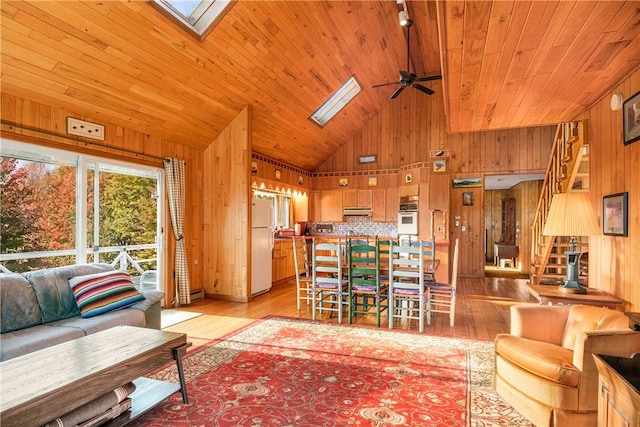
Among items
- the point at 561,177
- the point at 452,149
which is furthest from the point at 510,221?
the point at 561,177

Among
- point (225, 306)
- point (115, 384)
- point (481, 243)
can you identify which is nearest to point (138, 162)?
point (225, 306)

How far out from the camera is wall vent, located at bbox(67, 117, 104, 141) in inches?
144

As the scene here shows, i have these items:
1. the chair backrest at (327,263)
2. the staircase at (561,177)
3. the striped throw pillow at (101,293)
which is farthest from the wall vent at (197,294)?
the staircase at (561,177)

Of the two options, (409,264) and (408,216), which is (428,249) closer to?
(409,264)

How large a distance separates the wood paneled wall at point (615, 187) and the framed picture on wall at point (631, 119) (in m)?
0.06

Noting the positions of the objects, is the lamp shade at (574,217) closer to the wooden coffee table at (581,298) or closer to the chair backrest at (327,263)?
the wooden coffee table at (581,298)

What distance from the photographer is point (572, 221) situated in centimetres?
283

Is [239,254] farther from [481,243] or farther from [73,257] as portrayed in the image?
[481,243]

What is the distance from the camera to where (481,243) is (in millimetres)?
7793

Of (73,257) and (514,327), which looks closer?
(514,327)

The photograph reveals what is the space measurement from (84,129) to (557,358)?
4.88 meters

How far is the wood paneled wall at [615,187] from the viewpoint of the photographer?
2529 millimetres

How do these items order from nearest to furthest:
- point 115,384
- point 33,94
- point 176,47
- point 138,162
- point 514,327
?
point 115,384 → point 514,327 → point 33,94 → point 176,47 → point 138,162

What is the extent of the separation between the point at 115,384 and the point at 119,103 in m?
3.30
